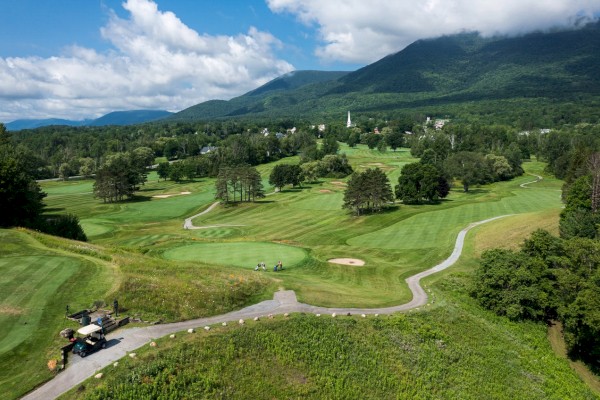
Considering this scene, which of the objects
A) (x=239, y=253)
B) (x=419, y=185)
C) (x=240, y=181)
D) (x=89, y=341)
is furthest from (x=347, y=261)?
(x=240, y=181)

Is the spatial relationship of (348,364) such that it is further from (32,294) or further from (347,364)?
(32,294)

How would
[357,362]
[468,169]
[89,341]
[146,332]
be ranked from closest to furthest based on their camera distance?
1. [89,341]
2. [146,332]
3. [357,362]
4. [468,169]

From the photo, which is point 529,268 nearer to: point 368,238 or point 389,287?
point 389,287

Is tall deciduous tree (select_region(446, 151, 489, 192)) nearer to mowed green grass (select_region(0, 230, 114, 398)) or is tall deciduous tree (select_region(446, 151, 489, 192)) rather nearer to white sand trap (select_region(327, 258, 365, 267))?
white sand trap (select_region(327, 258, 365, 267))

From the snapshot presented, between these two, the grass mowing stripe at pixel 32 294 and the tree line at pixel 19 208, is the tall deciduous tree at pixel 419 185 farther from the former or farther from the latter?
the grass mowing stripe at pixel 32 294

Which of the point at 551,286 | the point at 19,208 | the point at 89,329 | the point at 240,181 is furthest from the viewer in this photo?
the point at 240,181

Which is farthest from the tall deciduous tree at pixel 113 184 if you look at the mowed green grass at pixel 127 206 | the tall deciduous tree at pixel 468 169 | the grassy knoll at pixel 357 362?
the grassy knoll at pixel 357 362

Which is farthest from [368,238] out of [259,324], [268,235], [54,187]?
[54,187]
